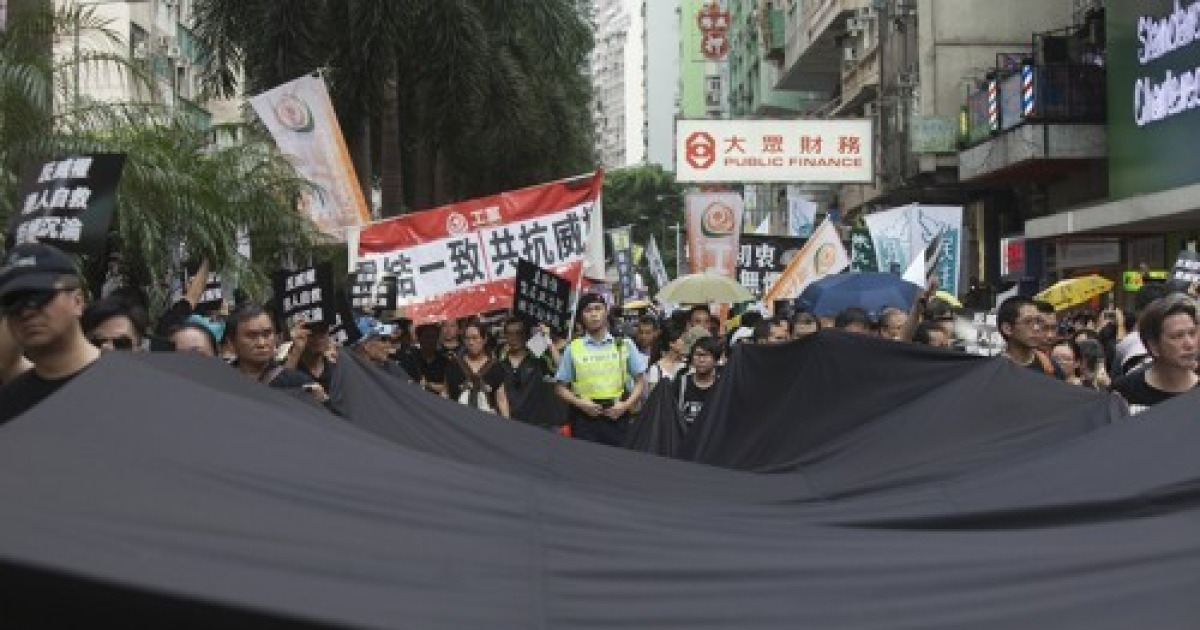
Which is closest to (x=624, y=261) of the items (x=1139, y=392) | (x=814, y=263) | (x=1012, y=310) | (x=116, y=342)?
(x=814, y=263)

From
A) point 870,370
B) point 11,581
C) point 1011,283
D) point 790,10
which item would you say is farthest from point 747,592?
point 790,10

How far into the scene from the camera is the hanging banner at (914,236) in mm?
19922

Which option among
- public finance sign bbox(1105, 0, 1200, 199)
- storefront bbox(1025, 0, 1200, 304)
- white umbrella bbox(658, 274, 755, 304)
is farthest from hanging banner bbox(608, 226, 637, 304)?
white umbrella bbox(658, 274, 755, 304)

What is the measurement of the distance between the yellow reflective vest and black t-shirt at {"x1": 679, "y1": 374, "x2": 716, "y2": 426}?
58cm

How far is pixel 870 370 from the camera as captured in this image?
7941 mm

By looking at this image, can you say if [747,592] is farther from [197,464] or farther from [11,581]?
[11,581]

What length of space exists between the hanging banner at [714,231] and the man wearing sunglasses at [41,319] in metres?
19.8

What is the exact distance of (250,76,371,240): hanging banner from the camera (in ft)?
59.1

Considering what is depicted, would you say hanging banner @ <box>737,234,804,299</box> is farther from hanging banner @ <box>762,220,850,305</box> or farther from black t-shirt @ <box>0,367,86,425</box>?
black t-shirt @ <box>0,367,86,425</box>

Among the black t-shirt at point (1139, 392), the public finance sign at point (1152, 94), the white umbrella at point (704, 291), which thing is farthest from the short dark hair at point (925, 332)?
the public finance sign at point (1152, 94)

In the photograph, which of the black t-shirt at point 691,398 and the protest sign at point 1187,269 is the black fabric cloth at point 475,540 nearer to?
the black t-shirt at point 691,398

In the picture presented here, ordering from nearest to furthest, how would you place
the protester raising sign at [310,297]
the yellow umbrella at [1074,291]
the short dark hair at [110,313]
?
the short dark hair at [110,313] → the protester raising sign at [310,297] → the yellow umbrella at [1074,291]

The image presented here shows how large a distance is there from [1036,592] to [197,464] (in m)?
1.56

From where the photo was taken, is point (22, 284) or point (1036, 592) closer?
point (1036, 592)
